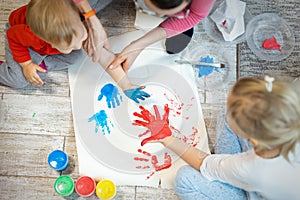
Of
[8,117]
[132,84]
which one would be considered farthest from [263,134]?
[8,117]

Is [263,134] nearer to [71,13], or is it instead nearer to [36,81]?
[71,13]

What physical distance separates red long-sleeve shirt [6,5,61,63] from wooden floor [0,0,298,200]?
0.12 metres

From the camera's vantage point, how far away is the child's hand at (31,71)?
1104mm

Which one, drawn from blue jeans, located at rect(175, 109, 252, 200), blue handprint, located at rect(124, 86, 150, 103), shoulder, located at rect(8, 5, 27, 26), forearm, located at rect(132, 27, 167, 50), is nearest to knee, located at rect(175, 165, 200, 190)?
blue jeans, located at rect(175, 109, 252, 200)

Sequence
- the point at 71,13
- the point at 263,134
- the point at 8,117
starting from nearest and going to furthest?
the point at 263,134
the point at 71,13
the point at 8,117

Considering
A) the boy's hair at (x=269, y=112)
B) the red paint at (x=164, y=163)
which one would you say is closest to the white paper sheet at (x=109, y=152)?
the red paint at (x=164, y=163)

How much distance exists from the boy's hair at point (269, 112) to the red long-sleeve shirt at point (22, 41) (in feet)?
1.71

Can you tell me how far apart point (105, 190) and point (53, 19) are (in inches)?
17.4

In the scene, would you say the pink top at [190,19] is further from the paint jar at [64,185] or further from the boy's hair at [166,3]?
the paint jar at [64,185]

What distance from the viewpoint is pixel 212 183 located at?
1.03 metres

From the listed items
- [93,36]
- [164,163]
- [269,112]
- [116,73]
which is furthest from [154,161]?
[269,112]

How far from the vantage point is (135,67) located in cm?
111

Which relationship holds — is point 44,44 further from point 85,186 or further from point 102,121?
point 85,186

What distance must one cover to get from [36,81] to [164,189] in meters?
0.44
